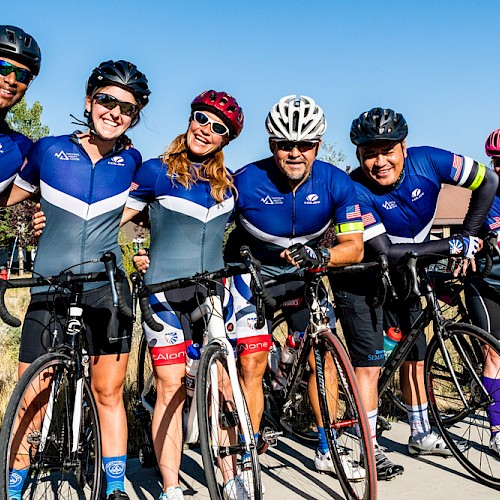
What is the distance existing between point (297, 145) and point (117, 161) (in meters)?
1.17

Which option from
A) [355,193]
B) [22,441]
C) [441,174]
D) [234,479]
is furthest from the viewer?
[441,174]

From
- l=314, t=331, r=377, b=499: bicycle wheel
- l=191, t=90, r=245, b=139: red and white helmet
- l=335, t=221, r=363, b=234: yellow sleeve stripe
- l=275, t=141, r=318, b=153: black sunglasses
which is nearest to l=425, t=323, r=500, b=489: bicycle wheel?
l=314, t=331, r=377, b=499: bicycle wheel

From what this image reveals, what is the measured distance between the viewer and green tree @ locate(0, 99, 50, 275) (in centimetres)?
3328

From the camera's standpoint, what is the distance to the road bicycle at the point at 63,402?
3131 mm

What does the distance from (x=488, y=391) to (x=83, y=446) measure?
273cm

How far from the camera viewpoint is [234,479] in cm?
354

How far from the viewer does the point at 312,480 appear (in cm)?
416

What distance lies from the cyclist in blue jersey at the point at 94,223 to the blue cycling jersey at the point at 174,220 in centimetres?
15

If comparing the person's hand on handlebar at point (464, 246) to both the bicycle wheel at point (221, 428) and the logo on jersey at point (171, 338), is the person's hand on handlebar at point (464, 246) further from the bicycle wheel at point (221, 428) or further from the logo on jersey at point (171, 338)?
the logo on jersey at point (171, 338)

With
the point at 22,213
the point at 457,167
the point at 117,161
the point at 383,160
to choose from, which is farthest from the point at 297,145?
the point at 22,213

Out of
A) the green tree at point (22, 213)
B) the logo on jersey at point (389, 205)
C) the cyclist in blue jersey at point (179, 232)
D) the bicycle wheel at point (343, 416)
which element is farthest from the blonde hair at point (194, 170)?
the green tree at point (22, 213)

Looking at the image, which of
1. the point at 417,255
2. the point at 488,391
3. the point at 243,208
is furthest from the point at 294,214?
the point at 488,391

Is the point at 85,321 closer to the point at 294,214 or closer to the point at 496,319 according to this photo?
the point at 294,214

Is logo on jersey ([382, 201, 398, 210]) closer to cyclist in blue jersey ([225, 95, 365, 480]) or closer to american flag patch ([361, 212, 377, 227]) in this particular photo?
american flag patch ([361, 212, 377, 227])
